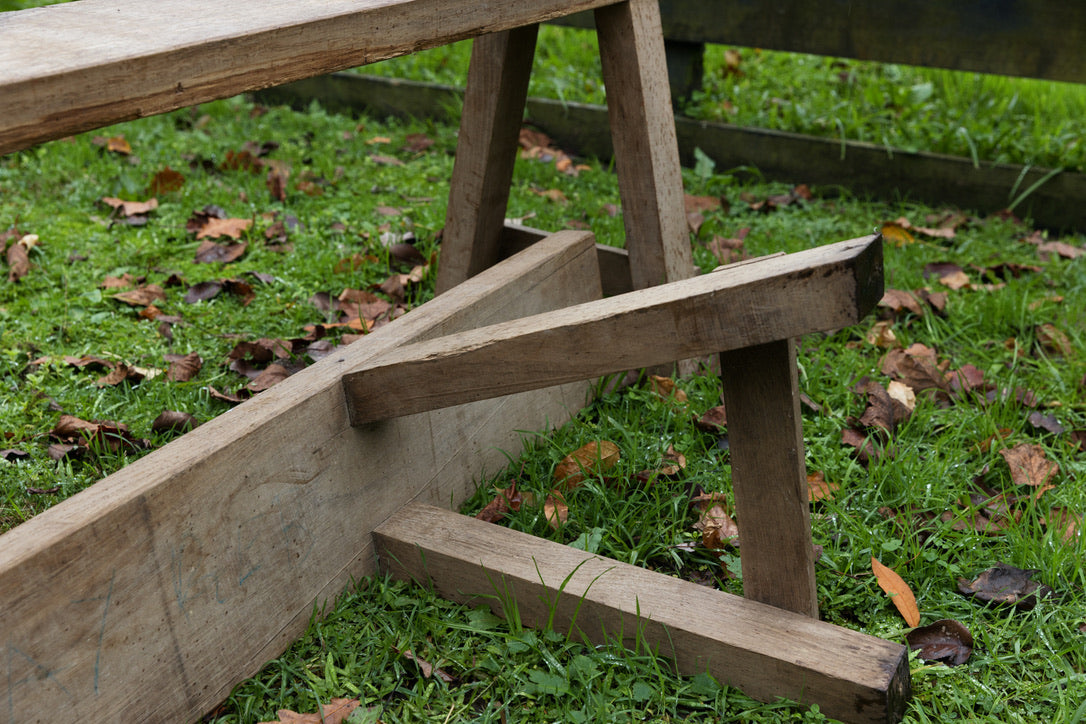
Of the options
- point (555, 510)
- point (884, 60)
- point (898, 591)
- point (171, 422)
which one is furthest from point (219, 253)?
point (884, 60)

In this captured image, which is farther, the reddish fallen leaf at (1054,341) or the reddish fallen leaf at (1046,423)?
the reddish fallen leaf at (1054,341)

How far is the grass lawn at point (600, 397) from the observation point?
156 cm

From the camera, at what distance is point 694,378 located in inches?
95.0

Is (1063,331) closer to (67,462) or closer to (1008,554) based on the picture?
(1008,554)

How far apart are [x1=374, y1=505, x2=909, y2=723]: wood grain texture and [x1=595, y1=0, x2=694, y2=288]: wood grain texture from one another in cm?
89

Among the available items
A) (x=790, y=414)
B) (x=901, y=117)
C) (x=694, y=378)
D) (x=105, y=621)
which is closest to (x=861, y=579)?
(x=790, y=414)

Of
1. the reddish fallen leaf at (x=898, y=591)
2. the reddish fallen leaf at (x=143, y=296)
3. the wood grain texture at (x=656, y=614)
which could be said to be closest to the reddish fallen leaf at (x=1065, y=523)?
the reddish fallen leaf at (x=898, y=591)

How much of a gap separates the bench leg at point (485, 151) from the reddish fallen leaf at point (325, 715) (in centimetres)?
126

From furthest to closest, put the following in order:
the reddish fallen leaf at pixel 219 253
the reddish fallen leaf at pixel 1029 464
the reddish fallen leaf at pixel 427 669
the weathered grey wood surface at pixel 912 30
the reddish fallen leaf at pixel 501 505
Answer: the weathered grey wood surface at pixel 912 30
the reddish fallen leaf at pixel 219 253
the reddish fallen leaf at pixel 1029 464
the reddish fallen leaf at pixel 501 505
the reddish fallen leaf at pixel 427 669

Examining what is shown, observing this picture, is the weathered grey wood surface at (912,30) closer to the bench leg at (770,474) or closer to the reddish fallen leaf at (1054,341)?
the reddish fallen leaf at (1054,341)

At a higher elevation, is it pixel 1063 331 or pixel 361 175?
pixel 361 175

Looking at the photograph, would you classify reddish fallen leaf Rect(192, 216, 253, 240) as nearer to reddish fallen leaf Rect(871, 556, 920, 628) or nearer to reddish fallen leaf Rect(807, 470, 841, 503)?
reddish fallen leaf Rect(807, 470, 841, 503)

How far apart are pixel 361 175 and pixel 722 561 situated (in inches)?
101

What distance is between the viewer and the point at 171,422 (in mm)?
2131
